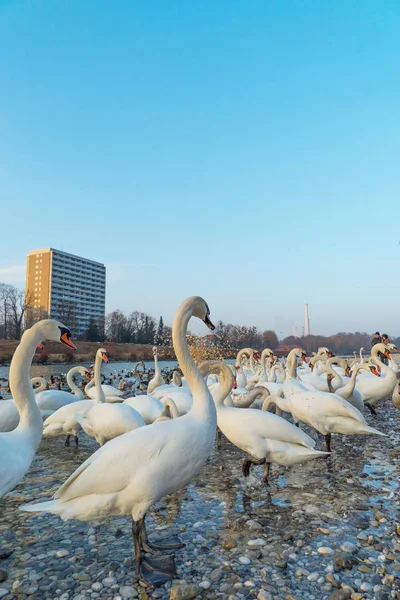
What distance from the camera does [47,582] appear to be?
11.5ft

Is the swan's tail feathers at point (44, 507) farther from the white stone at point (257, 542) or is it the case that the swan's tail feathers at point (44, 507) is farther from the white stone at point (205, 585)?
the white stone at point (257, 542)

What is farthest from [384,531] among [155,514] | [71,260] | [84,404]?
[71,260]

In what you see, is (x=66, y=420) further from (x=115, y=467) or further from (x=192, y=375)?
(x=115, y=467)

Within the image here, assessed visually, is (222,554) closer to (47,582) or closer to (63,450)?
(47,582)

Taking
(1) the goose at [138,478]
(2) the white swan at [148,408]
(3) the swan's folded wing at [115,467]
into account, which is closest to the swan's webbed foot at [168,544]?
(1) the goose at [138,478]

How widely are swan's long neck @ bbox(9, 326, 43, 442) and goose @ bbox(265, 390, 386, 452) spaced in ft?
15.2

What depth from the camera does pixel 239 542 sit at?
4.20m

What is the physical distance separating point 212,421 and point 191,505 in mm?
1946

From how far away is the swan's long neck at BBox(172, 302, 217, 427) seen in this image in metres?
4.03

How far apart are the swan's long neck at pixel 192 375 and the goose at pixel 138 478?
17cm

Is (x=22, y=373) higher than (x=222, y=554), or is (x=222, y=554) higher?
(x=22, y=373)

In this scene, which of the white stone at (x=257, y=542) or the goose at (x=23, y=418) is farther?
the white stone at (x=257, y=542)

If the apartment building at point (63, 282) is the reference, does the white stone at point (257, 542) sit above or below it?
below

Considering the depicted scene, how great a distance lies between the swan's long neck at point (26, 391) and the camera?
173 inches
